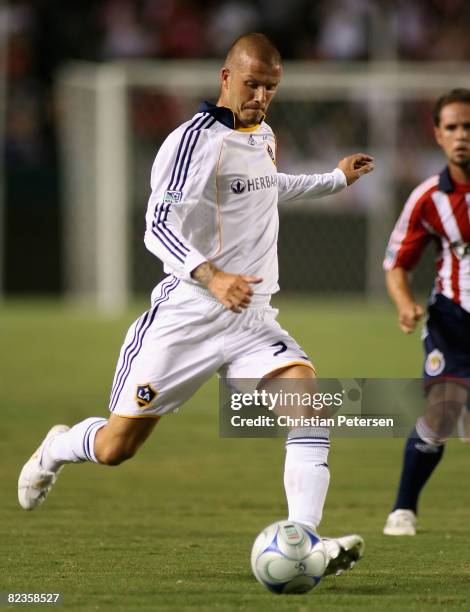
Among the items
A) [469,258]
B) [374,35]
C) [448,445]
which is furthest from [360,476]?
[374,35]

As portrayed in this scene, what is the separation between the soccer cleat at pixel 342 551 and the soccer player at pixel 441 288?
1.35 metres

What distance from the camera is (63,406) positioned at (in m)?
10.7

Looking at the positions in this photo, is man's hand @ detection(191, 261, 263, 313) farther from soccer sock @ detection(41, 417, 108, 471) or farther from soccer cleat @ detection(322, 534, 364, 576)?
soccer sock @ detection(41, 417, 108, 471)

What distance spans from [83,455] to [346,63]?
15.4 meters

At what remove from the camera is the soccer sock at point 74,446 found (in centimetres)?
557

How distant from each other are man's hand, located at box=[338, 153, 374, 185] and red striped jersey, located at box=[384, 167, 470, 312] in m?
0.56

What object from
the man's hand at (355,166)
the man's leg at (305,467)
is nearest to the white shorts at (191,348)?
the man's leg at (305,467)

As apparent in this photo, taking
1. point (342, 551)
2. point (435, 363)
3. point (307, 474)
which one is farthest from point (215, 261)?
point (435, 363)

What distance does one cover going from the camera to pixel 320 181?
5773 mm

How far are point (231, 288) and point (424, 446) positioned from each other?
76.2 inches

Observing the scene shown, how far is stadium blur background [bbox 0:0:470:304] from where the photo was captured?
17.8m

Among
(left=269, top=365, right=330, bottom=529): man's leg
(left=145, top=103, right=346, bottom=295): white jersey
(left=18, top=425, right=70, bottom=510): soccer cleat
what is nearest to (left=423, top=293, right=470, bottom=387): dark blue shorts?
(left=145, top=103, right=346, bottom=295): white jersey

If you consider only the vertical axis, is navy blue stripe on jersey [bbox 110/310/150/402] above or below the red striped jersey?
below

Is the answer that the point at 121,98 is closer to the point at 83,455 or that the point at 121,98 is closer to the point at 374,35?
the point at 374,35
